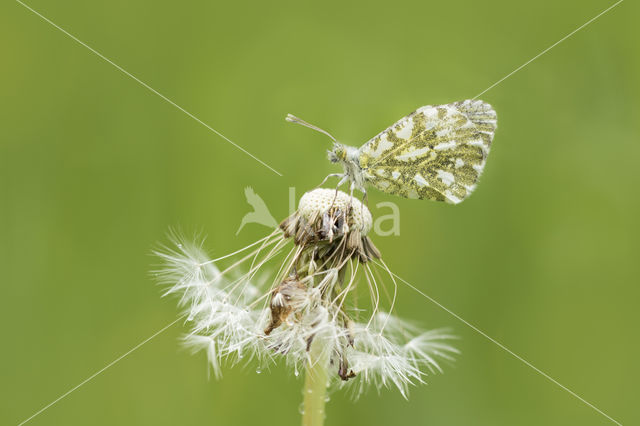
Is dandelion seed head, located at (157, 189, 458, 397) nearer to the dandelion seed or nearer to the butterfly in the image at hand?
the dandelion seed

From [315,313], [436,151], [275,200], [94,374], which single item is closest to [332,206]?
[315,313]

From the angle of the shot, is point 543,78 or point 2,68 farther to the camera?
point 543,78

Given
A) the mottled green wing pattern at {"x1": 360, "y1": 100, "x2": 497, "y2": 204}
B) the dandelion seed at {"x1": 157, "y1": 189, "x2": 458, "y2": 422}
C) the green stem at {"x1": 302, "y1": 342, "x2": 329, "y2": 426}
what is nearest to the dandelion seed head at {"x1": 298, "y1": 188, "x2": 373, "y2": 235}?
the dandelion seed at {"x1": 157, "y1": 189, "x2": 458, "y2": 422}

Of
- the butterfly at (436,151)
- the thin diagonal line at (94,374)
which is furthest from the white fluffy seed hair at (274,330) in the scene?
the thin diagonal line at (94,374)

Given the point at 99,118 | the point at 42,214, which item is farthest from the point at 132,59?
the point at 42,214

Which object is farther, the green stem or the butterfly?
the butterfly

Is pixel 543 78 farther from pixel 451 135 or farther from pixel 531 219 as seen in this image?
pixel 451 135
